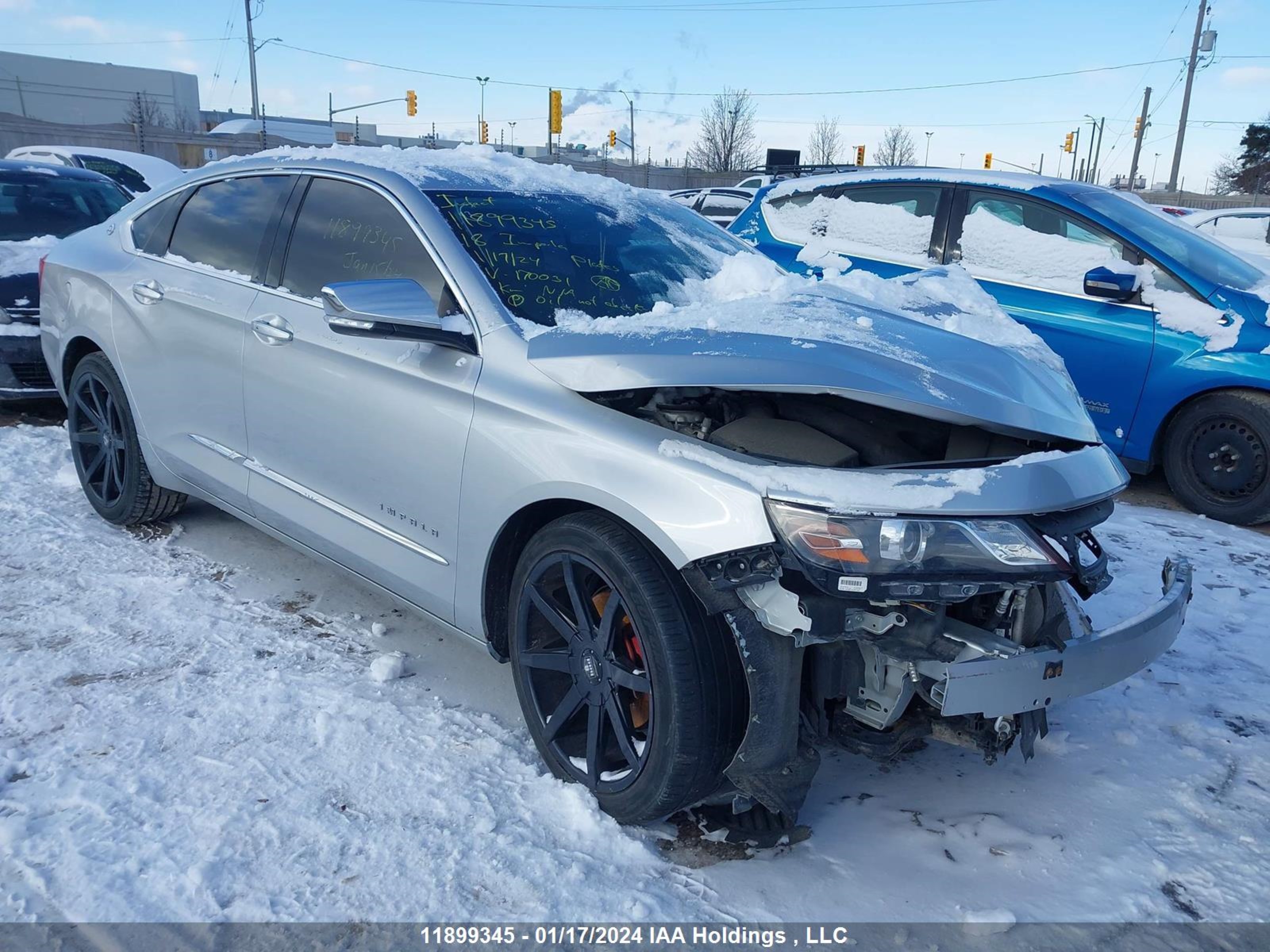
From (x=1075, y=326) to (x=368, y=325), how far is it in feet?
13.6

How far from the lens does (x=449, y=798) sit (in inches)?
102

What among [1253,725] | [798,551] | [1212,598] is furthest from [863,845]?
[1212,598]

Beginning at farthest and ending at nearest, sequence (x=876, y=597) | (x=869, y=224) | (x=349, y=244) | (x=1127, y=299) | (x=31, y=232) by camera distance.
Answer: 1. (x=31, y=232)
2. (x=869, y=224)
3. (x=1127, y=299)
4. (x=349, y=244)
5. (x=876, y=597)

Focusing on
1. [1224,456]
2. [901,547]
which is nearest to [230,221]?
[901,547]

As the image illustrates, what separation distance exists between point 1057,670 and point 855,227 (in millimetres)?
4722

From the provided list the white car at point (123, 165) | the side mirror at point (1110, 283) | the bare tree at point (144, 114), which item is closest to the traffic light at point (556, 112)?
the bare tree at point (144, 114)

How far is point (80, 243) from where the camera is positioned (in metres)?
4.66

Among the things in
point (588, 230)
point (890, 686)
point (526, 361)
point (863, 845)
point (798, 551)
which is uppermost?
point (588, 230)

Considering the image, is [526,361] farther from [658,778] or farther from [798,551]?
[658,778]

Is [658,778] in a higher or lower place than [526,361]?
lower

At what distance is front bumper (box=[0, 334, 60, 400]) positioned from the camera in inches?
238

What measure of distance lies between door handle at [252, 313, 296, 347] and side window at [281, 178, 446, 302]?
12 centimetres

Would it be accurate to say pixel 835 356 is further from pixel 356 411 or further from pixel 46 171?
pixel 46 171

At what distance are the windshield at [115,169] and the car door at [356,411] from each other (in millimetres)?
9695
